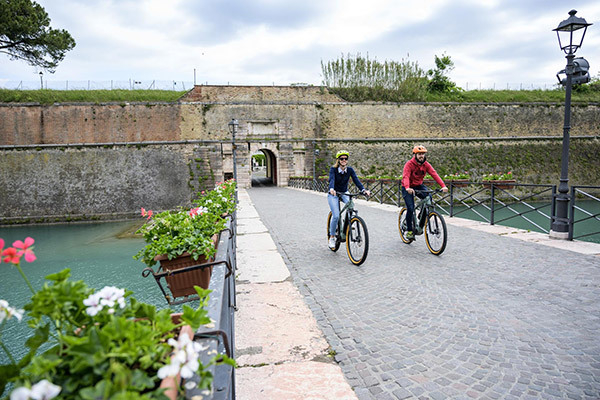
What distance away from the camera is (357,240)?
16.4 feet

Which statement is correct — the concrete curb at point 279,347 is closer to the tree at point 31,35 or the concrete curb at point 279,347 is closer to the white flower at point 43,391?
the white flower at point 43,391

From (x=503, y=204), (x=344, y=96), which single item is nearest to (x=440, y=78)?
(x=344, y=96)

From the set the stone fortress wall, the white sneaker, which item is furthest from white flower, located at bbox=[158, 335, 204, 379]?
the stone fortress wall

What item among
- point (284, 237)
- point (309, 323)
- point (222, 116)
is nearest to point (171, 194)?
point (222, 116)

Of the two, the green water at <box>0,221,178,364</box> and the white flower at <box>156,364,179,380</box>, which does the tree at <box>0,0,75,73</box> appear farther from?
the white flower at <box>156,364,179,380</box>

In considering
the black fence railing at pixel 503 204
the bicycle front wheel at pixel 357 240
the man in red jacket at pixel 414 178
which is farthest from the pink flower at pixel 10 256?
the black fence railing at pixel 503 204

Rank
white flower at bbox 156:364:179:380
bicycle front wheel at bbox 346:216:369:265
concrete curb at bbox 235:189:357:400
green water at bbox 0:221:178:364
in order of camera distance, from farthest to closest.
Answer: green water at bbox 0:221:178:364
bicycle front wheel at bbox 346:216:369:265
concrete curb at bbox 235:189:357:400
white flower at bbox 156:364:179:380

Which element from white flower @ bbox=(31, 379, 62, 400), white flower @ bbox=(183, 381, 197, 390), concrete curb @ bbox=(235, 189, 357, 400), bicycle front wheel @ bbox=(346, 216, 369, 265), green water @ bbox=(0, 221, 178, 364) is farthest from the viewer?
green water @ bbox=(0, 221, 178, 364)

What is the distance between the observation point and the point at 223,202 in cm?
534

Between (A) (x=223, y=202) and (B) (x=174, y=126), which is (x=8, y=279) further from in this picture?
(B) (x=174, y=126)

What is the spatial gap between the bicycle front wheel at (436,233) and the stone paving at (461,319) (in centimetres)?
16

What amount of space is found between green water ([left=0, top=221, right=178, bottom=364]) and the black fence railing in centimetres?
708

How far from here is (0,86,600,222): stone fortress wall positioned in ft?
69.5

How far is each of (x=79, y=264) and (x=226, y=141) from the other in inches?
566
